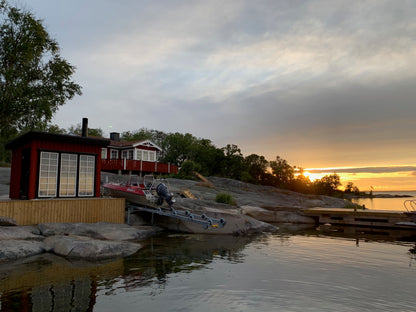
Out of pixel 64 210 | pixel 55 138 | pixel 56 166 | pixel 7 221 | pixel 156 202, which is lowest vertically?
pixel 7 221

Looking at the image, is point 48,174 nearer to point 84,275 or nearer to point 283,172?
point 84,275

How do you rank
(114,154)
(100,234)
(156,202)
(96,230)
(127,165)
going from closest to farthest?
1. (100,234)
2. (96,230)
3. (156,202)
4. (127,165)
5. (114,154)

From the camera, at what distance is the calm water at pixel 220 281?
7363 millimetres

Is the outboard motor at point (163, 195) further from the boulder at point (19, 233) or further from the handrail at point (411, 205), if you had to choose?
the handrail at point (411, 205)

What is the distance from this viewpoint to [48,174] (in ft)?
52.0

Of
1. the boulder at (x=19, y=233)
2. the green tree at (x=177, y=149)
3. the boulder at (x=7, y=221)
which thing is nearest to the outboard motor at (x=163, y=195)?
the boulder at (x=19, y=233)

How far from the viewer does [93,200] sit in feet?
53.6

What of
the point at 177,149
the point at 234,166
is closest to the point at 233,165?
the point at 234,166

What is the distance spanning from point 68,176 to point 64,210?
6.83 ft

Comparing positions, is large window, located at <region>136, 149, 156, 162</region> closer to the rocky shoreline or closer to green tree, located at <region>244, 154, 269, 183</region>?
the rocky shoreline

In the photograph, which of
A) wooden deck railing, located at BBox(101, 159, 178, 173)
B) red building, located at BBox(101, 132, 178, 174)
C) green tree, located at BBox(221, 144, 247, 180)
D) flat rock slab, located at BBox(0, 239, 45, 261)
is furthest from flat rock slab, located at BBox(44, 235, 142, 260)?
green tree, located at BBox(221, 144, 247, 180)

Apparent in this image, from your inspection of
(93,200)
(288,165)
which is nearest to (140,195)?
(93,200)

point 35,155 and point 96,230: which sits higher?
point 35,155

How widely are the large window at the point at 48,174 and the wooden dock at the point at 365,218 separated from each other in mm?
20159
